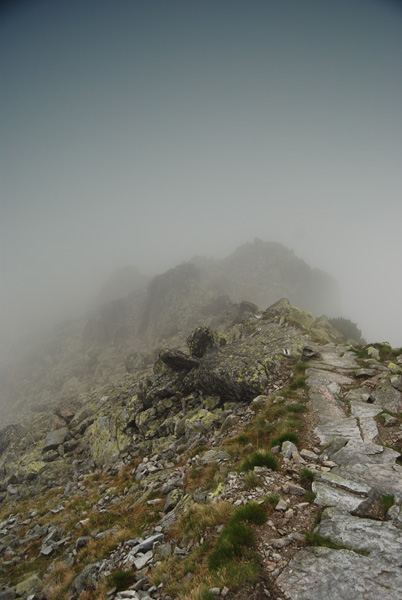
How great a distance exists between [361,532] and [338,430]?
18.7ft

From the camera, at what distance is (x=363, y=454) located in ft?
30.6

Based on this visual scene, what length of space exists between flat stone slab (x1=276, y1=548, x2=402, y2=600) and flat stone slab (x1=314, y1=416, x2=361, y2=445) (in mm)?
5570

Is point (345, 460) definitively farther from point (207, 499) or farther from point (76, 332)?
point (76, 332)

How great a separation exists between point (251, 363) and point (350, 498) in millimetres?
11692

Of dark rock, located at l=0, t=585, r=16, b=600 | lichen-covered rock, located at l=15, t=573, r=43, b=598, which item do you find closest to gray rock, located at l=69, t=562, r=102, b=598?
lichen-covered rock, located at l=15, t=573, r=43, b=598

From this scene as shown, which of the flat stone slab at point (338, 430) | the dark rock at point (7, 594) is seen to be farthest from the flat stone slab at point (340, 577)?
the dark rock at point (7, 594)

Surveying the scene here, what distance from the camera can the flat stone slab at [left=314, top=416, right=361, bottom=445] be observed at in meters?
10.7

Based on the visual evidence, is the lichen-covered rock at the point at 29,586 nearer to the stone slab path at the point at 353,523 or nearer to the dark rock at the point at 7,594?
the dark rock at the point at 7,594

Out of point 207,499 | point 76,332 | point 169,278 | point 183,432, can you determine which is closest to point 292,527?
point 207,499

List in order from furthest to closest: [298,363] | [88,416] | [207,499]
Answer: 1. [88,416]
2. [298,363]
3. [207,499]

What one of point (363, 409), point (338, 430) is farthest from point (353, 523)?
point (363, 409)

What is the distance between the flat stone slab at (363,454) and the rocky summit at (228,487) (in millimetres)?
55

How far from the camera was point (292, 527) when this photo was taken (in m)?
6.39

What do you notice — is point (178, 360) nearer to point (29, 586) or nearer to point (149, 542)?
point (149, 542)
